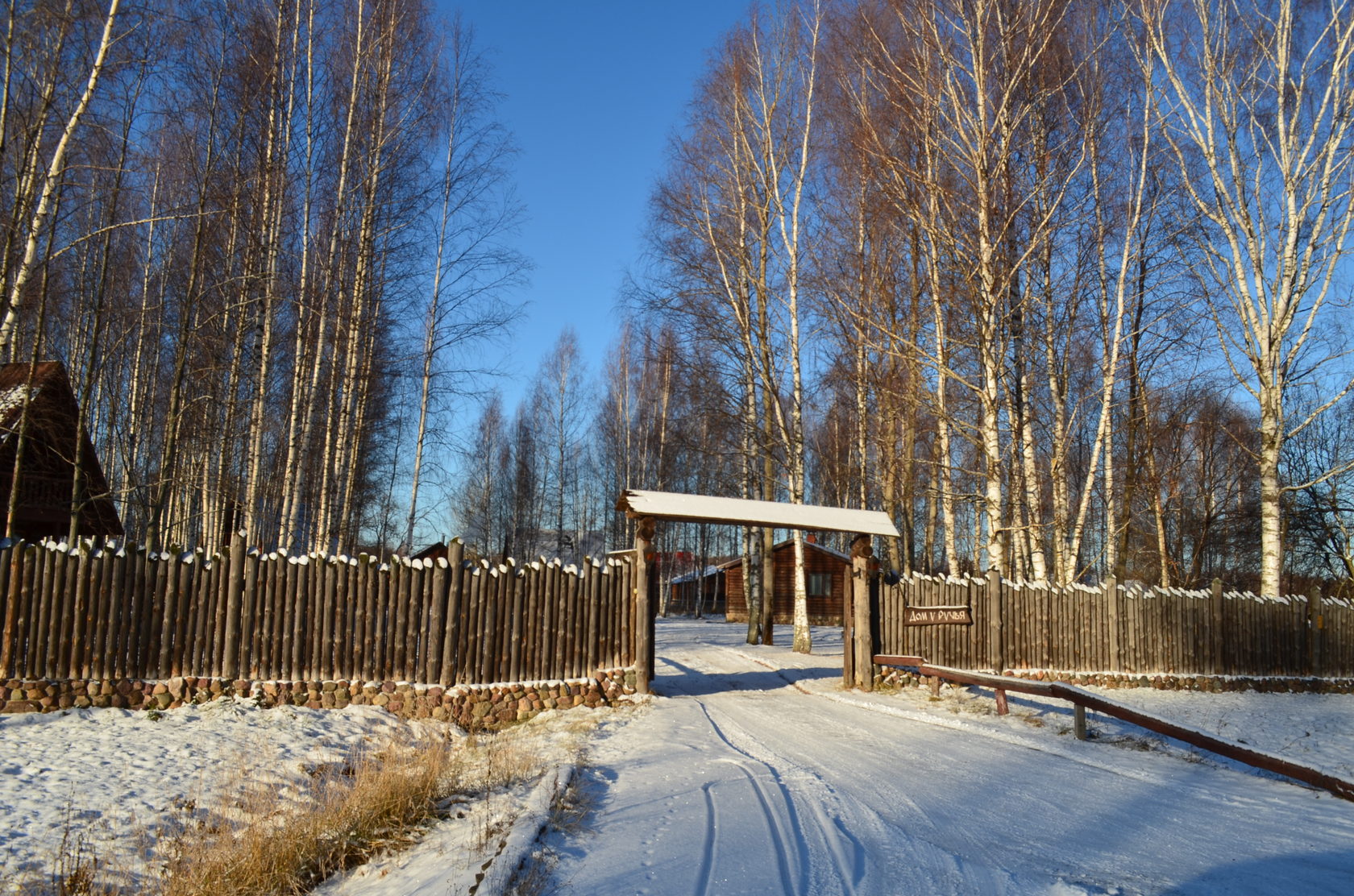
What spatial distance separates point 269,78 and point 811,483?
1390 inches

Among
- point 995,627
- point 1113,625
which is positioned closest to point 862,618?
point 995,627

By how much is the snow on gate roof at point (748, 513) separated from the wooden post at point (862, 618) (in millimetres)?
327

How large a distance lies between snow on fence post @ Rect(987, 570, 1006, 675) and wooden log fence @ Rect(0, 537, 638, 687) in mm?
6299

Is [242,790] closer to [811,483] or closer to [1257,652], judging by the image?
[1257,652]

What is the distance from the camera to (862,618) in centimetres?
1344

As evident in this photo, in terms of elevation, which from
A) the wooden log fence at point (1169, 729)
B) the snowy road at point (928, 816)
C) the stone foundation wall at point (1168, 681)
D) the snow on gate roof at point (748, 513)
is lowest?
the stone foundation wall at point (1168, 681)

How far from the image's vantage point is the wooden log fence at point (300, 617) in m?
10.4

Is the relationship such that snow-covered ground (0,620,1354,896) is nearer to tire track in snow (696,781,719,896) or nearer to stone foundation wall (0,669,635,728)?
tire track in snow (696,781,719,896)

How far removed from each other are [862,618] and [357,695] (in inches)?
289

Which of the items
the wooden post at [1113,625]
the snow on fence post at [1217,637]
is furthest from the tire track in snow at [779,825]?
the snow on fence post at [1217,637]

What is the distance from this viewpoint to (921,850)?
511cm

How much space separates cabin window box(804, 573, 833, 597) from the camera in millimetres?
41250

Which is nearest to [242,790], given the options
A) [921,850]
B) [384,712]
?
[384,712]

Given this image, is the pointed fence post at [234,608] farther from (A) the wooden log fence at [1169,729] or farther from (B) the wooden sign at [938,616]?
(B) the wooden sign at [938,616]
